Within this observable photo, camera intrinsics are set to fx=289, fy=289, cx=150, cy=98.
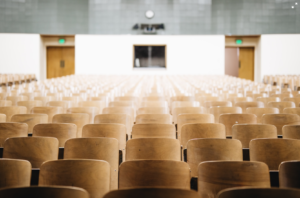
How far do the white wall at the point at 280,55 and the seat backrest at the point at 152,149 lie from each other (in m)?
15.1

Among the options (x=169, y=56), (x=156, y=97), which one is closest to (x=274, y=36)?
(x=169, y=56)

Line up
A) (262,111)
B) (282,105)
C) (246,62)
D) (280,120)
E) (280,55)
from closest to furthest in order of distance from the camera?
1. (280,120)
2. (262,111)
3. (282,105)
4. (280,55)
5. (246,62)

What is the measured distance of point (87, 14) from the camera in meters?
15.9

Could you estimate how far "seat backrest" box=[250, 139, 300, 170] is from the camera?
2189 millimetres

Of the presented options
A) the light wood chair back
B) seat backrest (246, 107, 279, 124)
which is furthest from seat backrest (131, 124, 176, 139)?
the light wood chair back

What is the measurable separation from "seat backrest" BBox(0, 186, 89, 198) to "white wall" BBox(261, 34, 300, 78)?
1621cm

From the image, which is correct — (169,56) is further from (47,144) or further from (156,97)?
(47,144)

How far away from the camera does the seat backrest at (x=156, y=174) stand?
172cm

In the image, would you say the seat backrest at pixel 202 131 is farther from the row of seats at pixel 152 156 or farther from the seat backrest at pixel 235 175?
the seat backrest at pixel 235 175

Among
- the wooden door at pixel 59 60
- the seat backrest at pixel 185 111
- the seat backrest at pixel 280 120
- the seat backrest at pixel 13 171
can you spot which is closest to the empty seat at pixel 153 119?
the seat backrest at pixel 185 111

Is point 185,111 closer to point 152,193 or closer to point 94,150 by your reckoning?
point 94,150

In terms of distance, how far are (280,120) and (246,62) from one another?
14925 mm

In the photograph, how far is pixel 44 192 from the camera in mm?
1304

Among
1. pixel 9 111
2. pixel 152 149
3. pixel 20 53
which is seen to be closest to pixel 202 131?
pixel 152 149
